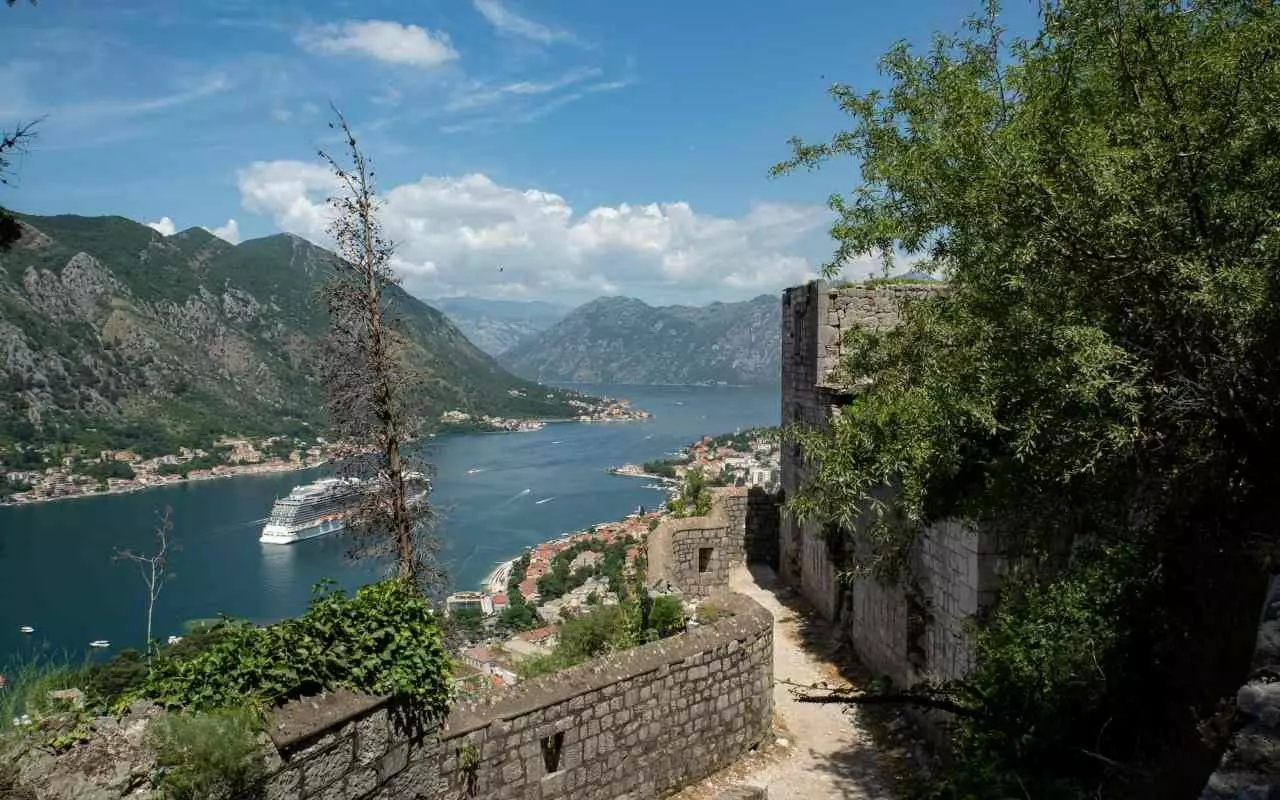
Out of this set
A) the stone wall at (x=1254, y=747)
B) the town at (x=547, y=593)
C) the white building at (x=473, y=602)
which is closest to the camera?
the stone wall at (x=1254, y=747)

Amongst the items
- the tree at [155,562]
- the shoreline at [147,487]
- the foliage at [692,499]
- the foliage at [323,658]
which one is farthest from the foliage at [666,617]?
the shoreline at [147,487]

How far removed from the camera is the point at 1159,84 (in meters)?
5.49

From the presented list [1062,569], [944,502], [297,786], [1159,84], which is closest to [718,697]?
[944,502]

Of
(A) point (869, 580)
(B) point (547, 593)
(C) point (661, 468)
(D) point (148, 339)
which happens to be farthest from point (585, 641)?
Result: (D) point (148, 339)

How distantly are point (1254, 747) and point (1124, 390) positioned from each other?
261 centimetres

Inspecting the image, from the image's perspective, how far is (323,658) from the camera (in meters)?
4.55

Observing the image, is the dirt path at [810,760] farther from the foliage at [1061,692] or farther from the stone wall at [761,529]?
the stone wall at [761,529]

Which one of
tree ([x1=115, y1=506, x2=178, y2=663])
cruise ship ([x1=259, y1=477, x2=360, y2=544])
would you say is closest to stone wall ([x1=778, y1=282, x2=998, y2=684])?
tree ([x1=115, y1=506, x2=178, y2=663])

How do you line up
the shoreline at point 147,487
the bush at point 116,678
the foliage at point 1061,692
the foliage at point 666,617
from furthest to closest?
the shoreline at point 147,487
the foliage at point 666,617
the foliage at point 1061,692
the bush at point 116,678

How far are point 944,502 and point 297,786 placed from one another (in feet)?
17.5

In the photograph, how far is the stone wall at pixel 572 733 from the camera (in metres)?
4.50

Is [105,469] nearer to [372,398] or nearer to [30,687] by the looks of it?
[372,398]

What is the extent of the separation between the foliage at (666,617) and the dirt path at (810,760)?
1.33m

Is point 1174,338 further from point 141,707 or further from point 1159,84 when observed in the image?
point 141,707
